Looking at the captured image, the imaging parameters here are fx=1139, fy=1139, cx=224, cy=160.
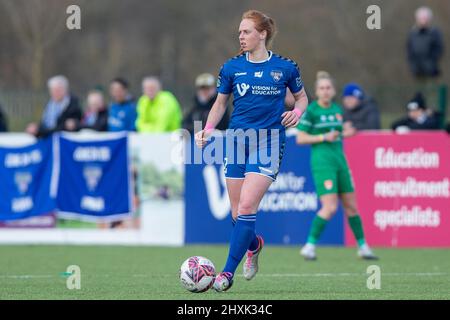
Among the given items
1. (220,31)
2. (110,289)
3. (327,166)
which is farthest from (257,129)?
(220,31)

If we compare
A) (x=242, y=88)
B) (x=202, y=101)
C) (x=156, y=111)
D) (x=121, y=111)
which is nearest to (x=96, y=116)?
(x=121, y=111)

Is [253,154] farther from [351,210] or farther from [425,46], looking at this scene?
[425,46]

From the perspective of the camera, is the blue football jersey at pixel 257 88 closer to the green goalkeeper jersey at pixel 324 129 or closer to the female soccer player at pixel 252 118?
the female soccer player at pixel 252 118

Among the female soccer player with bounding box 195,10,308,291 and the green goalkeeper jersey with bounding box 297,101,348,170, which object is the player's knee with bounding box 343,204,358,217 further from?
the female soccer player with bounding box 195,10,308,291

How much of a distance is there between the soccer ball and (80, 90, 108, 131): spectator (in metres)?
8.56

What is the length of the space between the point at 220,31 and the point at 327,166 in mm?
17274

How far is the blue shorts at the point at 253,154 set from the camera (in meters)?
9.55

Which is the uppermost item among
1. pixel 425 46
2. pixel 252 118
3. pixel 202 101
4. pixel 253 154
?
pixel 425 46

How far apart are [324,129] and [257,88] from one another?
14.0ft

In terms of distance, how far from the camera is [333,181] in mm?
13562

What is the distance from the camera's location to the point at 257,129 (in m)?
9.58

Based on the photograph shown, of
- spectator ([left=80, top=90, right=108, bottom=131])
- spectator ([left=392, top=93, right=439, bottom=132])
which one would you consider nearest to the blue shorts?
spectator ([left=392, top=93, right=439, bottom=132])

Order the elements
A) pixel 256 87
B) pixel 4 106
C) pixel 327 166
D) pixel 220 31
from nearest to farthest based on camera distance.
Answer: pixel 256 87 < pixel 327 166 < pixel 4 106 < pixel 220 31
